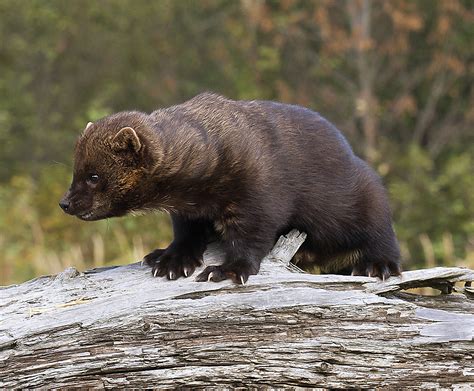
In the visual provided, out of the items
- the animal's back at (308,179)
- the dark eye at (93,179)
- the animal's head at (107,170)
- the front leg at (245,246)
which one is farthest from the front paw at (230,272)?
the dark eye at (93,179)

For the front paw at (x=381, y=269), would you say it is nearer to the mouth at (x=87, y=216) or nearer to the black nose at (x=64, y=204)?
the mouth at (x=87, y=216)

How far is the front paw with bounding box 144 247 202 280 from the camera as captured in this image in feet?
14.3

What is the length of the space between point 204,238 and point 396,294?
3.56 feet

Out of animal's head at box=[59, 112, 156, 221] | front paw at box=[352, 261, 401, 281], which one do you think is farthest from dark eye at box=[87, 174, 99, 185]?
front paw at box=[352, 261, 401, 281]

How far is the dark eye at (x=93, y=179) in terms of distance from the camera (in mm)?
4316

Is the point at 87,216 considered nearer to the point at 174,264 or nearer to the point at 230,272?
the point at 174,264

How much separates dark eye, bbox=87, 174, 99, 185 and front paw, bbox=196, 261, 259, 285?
2.30ft

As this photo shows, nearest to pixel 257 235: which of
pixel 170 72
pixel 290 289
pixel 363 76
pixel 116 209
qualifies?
pixel 290 289

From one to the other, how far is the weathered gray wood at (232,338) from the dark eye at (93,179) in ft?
1.76

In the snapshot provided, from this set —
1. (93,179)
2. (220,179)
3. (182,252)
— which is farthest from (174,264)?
(93,179)

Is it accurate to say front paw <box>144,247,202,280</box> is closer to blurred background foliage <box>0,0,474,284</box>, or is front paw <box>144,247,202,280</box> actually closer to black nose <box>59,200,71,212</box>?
black nose <box>59,200,71,212</box>

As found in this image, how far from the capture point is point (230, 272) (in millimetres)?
4199

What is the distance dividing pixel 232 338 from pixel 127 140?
1.11 meters

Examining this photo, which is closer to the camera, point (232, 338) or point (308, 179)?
point (232, 338)
